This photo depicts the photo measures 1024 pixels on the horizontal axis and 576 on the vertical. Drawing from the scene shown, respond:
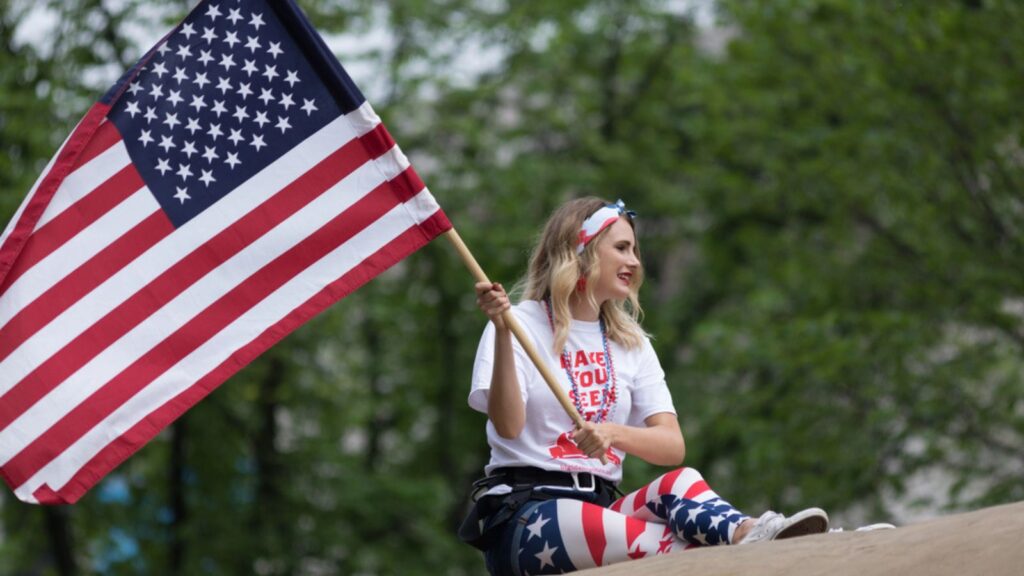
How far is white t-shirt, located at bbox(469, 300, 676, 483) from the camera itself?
5074 mm

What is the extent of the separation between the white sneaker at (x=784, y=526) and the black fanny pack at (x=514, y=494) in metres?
0.58

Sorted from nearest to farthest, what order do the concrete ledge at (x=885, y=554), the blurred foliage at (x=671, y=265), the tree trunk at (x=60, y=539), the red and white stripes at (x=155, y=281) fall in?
the concrete ledge at (x=885, y=554) → the red and white stripes at (x=155, y=281) → the blurred foliage at (x=671, y=265) → the tree trunk at (x=60, y=539)

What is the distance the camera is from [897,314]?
44.6ft

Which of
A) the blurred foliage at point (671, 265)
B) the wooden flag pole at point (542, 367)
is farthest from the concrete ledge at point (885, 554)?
the blurred foliage at point (671, 265)

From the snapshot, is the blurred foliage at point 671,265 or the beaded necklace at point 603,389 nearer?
the beaded necklace at point 603,389

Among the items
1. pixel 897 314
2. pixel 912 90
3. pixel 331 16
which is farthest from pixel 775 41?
pixel 331 16

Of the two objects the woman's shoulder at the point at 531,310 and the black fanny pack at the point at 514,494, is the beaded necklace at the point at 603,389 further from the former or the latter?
the black fanny pack at the point at 514,494

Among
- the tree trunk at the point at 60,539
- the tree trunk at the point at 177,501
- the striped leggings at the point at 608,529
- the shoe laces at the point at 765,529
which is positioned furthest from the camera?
the tree trunk at the point at 177,501

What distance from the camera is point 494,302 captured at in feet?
16.1

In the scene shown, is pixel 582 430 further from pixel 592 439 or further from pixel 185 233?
pixel 185 233

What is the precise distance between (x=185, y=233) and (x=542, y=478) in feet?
5.38

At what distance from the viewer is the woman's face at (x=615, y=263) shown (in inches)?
207

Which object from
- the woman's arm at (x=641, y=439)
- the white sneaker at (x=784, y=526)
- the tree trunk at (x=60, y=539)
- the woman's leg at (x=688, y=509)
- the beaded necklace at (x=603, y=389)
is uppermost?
the tree trunk at (x=60, y=539)

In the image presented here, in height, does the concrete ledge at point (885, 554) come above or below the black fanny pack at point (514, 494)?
below
